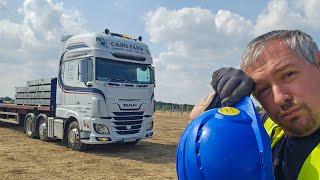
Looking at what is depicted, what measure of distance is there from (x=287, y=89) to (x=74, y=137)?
1255cm

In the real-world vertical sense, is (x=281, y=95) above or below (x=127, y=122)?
above

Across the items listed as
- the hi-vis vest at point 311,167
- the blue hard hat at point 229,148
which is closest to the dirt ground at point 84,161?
the hi-vis vest at point 311,167

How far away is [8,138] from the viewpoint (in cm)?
1741

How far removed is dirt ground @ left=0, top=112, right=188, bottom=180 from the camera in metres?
10.5

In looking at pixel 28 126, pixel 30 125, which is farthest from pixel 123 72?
pixel 28 126

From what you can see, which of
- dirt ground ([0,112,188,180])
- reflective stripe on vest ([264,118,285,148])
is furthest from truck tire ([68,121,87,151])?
reflective stripe on vest ([264,118,285,148])

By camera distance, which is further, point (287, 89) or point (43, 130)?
point (43, 130)

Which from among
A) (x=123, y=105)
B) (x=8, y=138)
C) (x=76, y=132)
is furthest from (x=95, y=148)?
(x=8, y=138)

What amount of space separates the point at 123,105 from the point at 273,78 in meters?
11.7

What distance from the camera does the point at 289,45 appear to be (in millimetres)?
1814

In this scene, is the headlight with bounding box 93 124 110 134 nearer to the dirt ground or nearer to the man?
the dirt ground

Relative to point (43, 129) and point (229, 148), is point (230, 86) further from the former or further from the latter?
point (43, 129)

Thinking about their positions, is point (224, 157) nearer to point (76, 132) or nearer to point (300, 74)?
point (300, 74)

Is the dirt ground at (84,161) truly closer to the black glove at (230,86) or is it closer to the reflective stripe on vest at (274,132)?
the reflective stripe on vest at (274,132)
